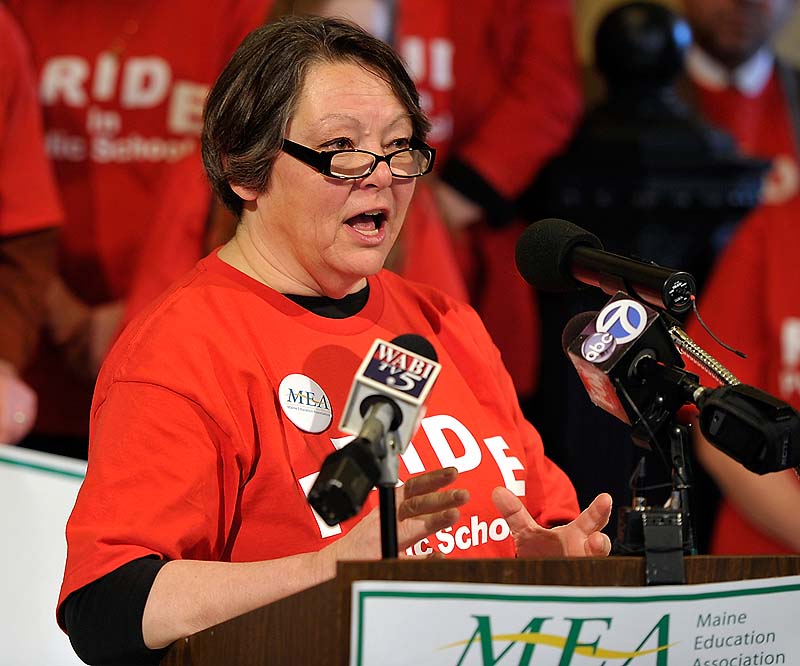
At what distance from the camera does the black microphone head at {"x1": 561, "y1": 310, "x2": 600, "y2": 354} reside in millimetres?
1306

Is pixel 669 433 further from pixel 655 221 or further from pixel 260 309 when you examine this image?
pixel 655 221

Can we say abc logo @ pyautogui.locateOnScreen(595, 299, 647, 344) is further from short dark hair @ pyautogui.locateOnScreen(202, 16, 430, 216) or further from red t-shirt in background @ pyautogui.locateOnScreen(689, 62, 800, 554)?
red t-shirt in background @ pyautogui.locateOnScreen(689, 62, 800, 554)

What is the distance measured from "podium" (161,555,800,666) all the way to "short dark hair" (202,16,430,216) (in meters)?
0.58

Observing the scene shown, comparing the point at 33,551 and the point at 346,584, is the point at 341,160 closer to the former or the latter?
the point at 346,584

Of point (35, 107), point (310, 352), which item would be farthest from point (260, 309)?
point (35, 107)

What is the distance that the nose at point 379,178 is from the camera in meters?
1.52

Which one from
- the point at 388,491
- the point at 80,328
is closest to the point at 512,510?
the point at 388,491

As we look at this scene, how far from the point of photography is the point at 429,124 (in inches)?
65.4

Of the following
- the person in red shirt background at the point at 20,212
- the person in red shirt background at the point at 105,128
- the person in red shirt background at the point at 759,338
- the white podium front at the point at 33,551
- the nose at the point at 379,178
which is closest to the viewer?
the nose at the point at 379,178

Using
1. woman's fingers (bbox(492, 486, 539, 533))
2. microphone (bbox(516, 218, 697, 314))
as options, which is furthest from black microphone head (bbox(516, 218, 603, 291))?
woman's fingers (bbox(492, 486, 539, 533))

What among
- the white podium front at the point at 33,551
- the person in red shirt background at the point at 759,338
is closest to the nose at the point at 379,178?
the white podium front at the point at 33,551

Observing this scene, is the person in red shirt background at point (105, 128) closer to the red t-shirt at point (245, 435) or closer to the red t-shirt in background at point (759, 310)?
the red t-shirt in background at point (759, 310)

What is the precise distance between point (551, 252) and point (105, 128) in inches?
71.4

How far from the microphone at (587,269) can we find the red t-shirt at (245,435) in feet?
0.81
